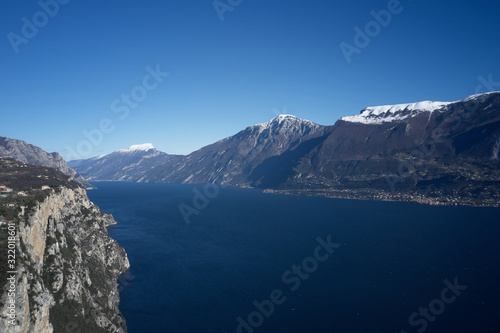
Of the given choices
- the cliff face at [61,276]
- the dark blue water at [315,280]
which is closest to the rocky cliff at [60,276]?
the cliff face at [61,276]

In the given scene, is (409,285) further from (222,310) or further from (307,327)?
(222,310)

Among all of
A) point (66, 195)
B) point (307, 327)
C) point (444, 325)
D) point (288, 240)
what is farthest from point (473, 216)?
point (66, 195)

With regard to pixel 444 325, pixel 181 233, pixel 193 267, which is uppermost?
pixel 181 233

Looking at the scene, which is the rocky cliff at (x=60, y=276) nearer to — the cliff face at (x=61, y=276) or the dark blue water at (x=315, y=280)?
the cliff face at (x=61, y=276)

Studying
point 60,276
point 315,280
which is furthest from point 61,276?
point 315,280

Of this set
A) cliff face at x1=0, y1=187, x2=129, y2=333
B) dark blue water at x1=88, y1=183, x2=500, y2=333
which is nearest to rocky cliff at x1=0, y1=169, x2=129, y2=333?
cliff face at x1=0, y1=187, x2=129, y2=333

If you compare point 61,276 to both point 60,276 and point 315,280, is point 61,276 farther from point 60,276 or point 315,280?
point 315,280
